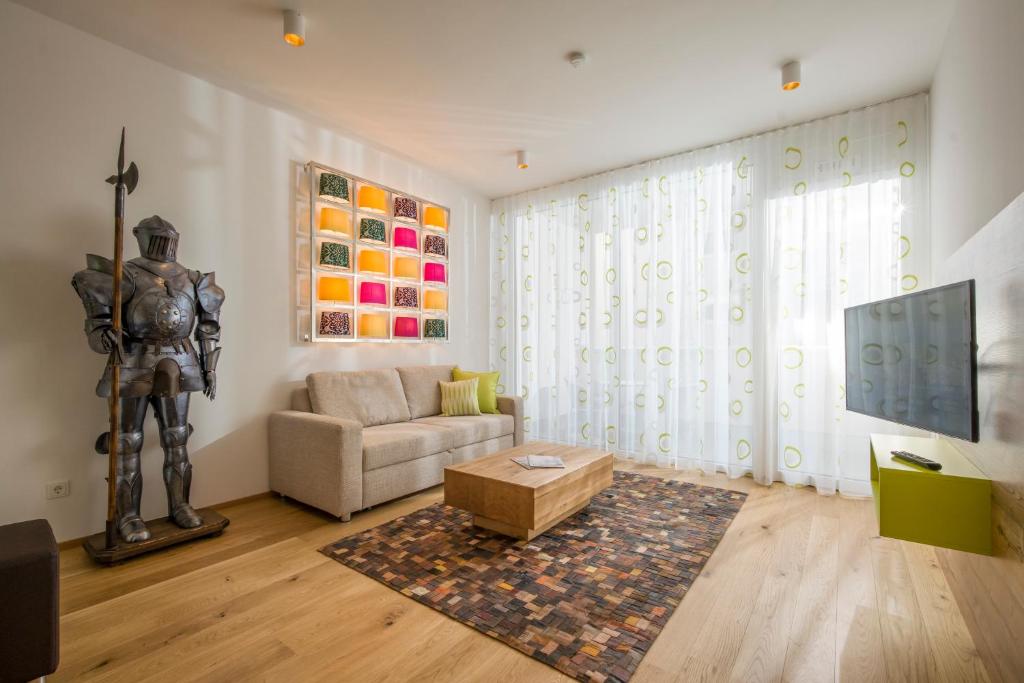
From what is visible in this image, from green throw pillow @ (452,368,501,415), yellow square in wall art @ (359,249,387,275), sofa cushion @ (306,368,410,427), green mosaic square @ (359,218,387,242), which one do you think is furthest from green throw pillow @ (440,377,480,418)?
green mosaic square @ (359,218,387,242)

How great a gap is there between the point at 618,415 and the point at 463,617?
284 centimetres

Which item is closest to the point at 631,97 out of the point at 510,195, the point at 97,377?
the point at 510,195

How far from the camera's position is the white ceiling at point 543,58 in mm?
2350

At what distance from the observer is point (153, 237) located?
2521 mm

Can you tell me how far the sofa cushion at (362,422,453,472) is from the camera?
9.73 feet

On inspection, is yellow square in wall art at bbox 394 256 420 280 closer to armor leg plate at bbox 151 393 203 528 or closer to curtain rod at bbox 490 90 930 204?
curtain rod at bbox 490 90 930 204

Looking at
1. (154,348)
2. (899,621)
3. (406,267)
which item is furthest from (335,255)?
(899,621)

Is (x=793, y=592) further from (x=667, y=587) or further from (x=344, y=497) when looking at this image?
(x=344, y=497)

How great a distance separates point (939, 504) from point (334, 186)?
13.1 ft

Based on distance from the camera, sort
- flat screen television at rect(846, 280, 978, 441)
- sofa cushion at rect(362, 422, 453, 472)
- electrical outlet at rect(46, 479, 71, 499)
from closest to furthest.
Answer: flat screen television at rect(846, 280, 978, 441) < electrical outlet at rect(46, 479, 71, 499) < sofa cushion at rect(362, 422, 453, 472)

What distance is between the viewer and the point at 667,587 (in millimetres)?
2045

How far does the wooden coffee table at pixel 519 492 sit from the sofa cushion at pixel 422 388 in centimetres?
134

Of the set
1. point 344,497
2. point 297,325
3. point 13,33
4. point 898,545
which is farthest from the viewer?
point 297,325

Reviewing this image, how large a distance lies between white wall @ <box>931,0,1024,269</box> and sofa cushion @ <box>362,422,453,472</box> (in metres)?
3.14
